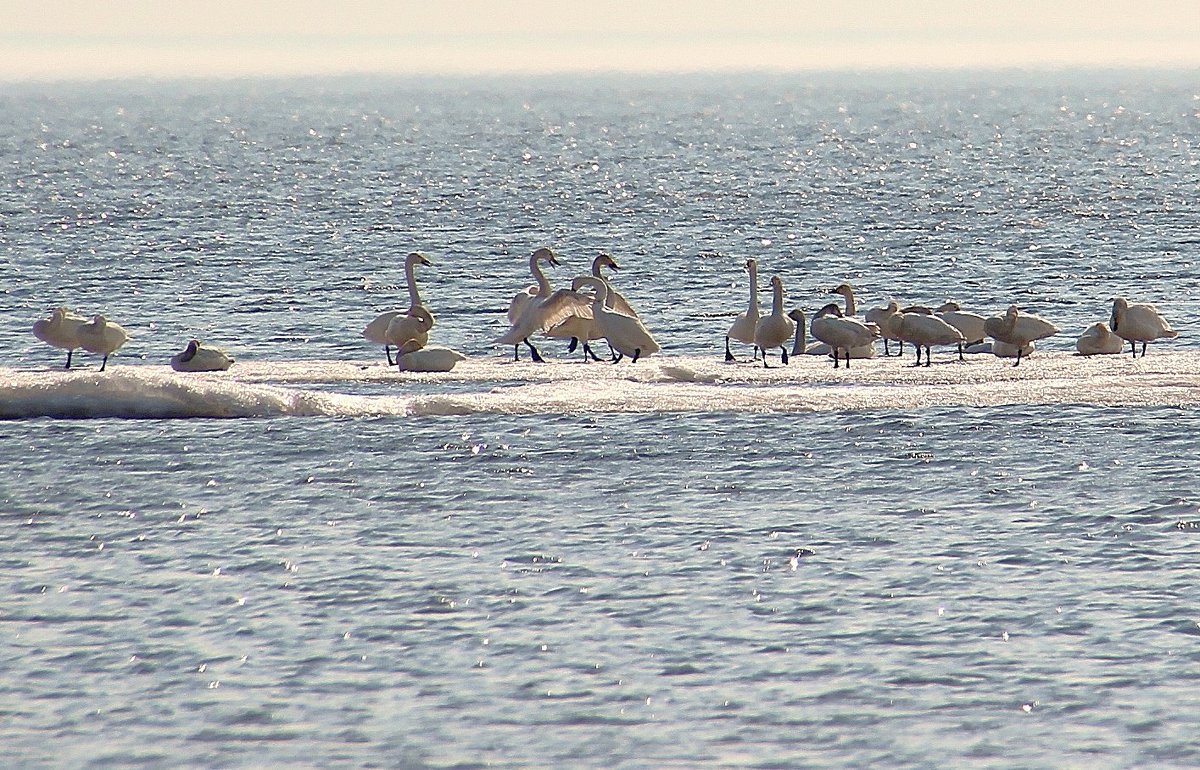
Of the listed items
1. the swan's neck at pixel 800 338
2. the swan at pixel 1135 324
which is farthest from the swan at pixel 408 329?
the swan at pixel 1135 324

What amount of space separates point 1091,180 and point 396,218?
38287 millimetres

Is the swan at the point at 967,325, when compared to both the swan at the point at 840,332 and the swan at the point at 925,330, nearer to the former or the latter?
the swan at the point at 925,330

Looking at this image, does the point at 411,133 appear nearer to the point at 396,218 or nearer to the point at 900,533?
the point at 396,218

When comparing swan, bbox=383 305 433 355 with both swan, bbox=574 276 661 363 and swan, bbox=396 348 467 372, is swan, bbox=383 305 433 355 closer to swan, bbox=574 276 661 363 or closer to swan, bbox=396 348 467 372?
swan, bbox=396 348 467 372

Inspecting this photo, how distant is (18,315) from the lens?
37719mm

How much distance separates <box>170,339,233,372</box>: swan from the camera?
90.2 ft

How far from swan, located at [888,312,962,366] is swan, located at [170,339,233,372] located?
9235mm

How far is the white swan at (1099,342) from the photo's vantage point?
28547 mm

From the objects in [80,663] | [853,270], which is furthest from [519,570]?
[853,270]

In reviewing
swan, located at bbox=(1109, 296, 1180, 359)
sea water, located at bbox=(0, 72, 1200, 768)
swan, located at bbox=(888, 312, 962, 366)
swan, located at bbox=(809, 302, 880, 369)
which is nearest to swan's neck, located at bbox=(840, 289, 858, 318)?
sea water, located at bbox=(0, 72, 1200, 768)

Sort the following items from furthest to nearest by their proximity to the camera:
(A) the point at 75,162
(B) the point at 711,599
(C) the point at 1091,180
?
(A) the point at 75,162
(C) the point at 1091,180
(B) the point at 711,599

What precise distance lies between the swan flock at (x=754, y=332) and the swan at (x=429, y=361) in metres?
0.01

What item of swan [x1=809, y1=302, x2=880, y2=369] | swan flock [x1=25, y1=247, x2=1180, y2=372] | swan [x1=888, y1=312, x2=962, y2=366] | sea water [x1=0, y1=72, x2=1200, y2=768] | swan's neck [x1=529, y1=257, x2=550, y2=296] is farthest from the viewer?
swan's neck [x1=529, y1=257, x2=550, y2=296]

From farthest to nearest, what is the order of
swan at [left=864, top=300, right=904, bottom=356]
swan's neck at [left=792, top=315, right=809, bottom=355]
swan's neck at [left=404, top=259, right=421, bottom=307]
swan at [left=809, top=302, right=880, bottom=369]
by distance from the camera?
swan's neck at [left=404, top=259, right=421, bottom=307]
swan's neck at [left=792, top=315, right=809, bottom=355]
swan at [left=864, top=300, right=904, bottom=356]
swan at [left=809, top=302, right=880, bottom=369]
